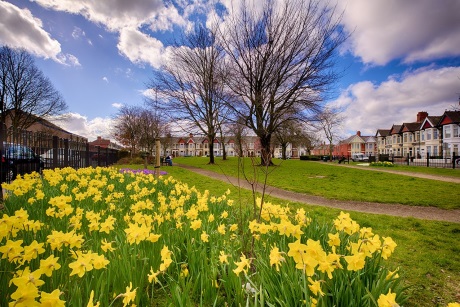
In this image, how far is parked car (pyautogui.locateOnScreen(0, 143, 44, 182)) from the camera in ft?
23.2

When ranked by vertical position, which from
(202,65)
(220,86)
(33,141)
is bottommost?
(33,141)

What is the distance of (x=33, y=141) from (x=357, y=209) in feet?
35.9

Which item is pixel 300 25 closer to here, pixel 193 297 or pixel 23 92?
pixel 193 297

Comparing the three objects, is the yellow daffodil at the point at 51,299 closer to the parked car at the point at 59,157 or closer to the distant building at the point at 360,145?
the parked car at the point at 59,157

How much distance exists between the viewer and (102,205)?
13.8ft

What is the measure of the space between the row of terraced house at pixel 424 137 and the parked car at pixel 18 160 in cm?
3164

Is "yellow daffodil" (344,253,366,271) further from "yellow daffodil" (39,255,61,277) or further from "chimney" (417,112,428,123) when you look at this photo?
"chimney" (417,112,428,123)

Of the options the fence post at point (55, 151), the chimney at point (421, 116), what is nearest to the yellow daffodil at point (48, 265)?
Result: the fence post at point (55, 151)

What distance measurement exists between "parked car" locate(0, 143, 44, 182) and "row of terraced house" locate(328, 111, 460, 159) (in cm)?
3164

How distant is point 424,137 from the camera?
4781 centimetres

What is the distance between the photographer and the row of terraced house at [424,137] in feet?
128

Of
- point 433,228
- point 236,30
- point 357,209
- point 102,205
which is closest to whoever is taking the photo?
point 102,205

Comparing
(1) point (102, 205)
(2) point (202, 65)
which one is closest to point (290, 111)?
(2) point (202, 65)

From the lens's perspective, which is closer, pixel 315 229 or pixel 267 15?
pixel 315 229
